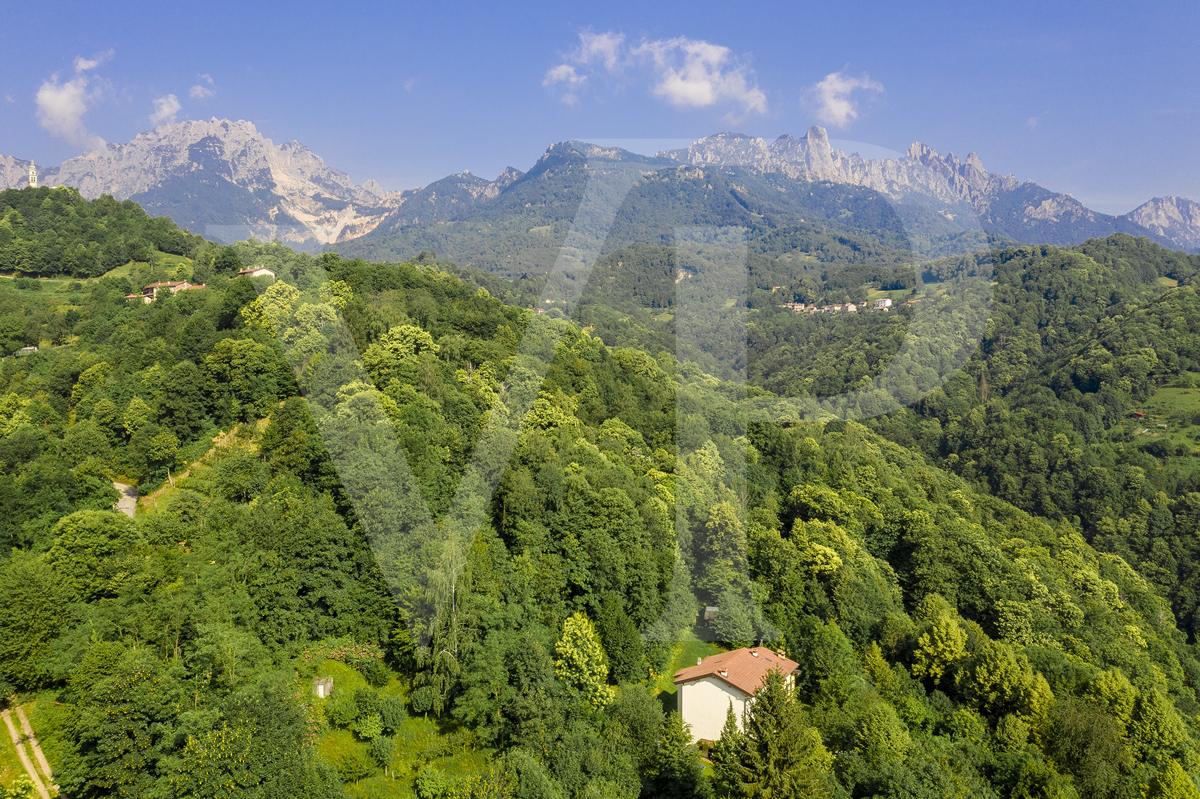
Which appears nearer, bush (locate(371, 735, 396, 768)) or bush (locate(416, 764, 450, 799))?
bush (locate(416, 764, 450, 799))

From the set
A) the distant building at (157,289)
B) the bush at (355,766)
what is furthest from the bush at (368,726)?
the distant building at (157,289)

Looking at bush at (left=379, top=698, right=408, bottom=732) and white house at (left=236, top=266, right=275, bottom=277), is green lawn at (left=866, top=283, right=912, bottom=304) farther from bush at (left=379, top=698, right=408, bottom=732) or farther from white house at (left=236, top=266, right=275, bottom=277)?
bush at (left=379, top=698, right=408, bottom=732)

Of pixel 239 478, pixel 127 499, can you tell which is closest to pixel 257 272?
pixel 127 499

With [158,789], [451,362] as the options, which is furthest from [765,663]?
[451,362]

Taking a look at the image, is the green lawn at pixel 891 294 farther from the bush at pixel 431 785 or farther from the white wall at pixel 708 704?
the bush at pixel 431 785

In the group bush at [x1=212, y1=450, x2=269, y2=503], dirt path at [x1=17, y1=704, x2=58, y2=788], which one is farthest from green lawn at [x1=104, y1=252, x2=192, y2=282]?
dirt path at [x1=17, y1=704, x2=58, y2=788]

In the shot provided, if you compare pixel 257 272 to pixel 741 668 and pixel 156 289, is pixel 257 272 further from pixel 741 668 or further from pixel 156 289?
pixel 741 668

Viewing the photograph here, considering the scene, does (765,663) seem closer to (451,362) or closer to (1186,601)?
(451,362)
